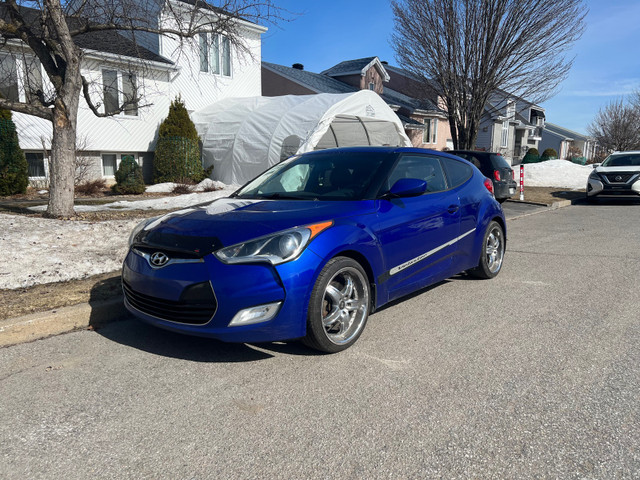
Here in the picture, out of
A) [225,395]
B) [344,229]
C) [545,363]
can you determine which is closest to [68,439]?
[225,395]

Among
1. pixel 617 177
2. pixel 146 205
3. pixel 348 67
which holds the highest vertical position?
pixel 348 67

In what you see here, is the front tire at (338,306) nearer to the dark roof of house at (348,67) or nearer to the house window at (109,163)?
the house window at (109,163)

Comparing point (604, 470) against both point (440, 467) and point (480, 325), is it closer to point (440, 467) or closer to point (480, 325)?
point (440, 467)

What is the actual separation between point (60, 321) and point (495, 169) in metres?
12.4

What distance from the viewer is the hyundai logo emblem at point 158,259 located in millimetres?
3729

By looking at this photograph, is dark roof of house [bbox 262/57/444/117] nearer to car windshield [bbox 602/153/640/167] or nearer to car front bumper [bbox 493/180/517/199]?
car windshield [bbox 602/153/640/167]

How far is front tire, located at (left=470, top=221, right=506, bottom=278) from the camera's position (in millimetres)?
6043

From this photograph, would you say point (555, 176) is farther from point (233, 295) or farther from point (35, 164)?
point (233, 295)

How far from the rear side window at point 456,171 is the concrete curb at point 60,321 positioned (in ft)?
12.2

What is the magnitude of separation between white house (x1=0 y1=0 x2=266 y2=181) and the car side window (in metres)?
10.0

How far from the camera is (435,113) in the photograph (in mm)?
39375

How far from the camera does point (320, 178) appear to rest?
4.90 meters

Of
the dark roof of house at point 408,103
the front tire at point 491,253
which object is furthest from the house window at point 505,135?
the front tire at point 491,253

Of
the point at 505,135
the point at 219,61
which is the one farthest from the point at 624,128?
the point at 219,61
